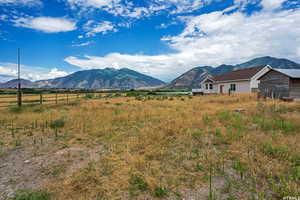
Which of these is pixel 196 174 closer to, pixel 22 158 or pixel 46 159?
pixel 46 159

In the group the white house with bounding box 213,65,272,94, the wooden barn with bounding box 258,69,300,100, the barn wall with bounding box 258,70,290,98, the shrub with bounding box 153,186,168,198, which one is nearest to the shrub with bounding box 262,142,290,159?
the shrub with bounding box 153,186,168,198

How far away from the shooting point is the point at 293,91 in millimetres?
15445

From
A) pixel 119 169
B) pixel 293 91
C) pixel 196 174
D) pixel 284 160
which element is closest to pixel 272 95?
pixel 293 91

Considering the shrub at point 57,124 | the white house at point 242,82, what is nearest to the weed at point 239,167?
the shrub at point 57,124

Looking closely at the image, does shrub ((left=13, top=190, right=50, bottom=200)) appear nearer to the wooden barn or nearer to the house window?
the wooden barn

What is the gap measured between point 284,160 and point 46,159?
636cm

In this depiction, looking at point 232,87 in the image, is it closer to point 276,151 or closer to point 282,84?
point 282,84

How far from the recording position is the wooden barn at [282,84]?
15383 millimetres

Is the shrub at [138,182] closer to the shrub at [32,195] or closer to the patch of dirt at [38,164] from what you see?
the patch of dirt at [38,164]

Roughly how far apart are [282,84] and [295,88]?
115 cm

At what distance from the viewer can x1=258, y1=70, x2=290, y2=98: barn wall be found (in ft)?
52.1

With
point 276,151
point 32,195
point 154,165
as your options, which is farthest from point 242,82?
point 32,195

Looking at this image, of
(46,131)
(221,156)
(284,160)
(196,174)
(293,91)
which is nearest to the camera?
(196,174)

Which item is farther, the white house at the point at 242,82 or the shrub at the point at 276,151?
the white house at the point at 242,82
